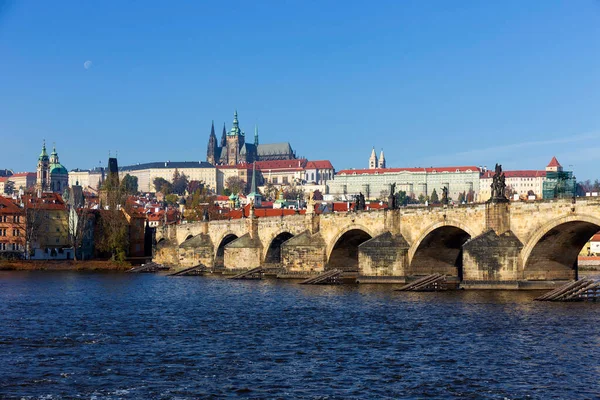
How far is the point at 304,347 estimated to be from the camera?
115ft

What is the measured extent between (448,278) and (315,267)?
45.1 ft

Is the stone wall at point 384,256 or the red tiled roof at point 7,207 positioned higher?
the red tiled roof at point 7,207

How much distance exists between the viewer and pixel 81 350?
112 ft

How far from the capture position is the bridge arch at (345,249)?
69250 mm

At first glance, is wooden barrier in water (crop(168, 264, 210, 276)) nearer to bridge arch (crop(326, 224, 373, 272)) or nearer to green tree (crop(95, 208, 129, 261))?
green tree (crop(95, 208, 129, 261))

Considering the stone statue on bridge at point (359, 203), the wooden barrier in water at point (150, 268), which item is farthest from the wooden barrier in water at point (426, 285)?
the wooden barrier in water at point (150, 268)

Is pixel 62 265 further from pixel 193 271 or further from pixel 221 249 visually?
pixel 221 249

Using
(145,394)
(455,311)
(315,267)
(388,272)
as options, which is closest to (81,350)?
(145,394)

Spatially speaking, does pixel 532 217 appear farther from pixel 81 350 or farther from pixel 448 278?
pixel 81 350

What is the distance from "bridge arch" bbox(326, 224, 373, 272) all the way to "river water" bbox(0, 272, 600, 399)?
13.5 metres

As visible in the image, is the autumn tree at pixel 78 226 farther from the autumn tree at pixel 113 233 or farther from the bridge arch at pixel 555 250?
the bridge arch at pixel 555 250

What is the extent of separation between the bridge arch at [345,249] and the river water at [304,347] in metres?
13.5

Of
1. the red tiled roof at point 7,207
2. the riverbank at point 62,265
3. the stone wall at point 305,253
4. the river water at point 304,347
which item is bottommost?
the river water at point 304,347

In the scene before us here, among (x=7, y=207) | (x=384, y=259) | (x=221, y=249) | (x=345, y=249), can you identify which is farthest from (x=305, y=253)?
(x=7, y=207)
